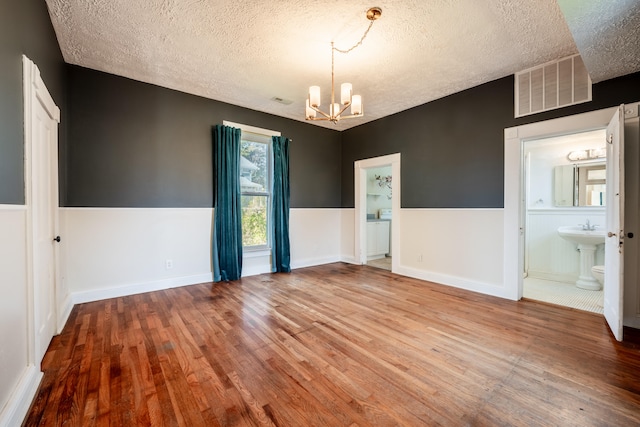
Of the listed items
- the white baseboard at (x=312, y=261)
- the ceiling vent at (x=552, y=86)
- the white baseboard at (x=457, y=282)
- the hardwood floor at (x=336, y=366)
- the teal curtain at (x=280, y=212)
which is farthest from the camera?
the white baseboard at (x=312, y=261)

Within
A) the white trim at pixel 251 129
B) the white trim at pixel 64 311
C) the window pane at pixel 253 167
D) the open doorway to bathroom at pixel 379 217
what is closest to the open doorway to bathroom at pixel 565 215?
the open doorway to bathroom at pixel 379 217

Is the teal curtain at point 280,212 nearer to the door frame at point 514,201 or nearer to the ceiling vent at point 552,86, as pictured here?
the door frame at point 514,201

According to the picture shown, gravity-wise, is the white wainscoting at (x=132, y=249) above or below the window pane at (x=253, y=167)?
below

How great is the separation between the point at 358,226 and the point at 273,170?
2.00 meters

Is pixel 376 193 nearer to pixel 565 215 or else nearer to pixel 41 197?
pixel 565 215

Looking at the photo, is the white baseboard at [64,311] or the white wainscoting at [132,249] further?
the white wainscoting at [132,249]

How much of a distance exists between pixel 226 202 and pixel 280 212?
96 centimetres

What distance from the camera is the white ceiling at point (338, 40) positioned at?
7.29 ft

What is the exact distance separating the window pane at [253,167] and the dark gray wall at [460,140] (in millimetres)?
2055

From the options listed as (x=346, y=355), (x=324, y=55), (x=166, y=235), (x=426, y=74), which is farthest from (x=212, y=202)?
(x=426, y=74)

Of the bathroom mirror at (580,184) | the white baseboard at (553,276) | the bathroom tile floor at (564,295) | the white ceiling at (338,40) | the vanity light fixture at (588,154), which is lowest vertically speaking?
the bathroom tile floor at (564,295)

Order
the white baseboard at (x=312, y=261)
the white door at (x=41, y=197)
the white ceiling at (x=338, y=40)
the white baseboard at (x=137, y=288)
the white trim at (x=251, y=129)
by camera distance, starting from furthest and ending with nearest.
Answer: the white baseboard at (x=312, y=261) → the white trim at (x=251, y=129) → the white baseboard at (x=137, y=288) → the white ceiling at (x=338, y=40) → the white door at (x=41, y=197)

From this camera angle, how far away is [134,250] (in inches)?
140

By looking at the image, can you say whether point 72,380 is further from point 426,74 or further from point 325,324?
point 426,74
